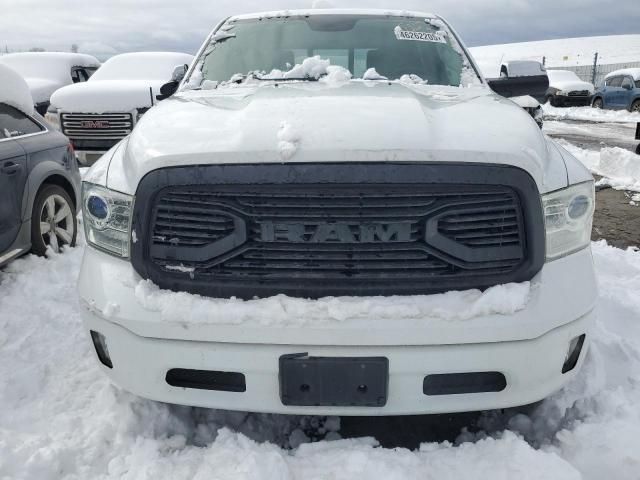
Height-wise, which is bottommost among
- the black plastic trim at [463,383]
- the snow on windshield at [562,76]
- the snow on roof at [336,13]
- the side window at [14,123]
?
the snow on windshield at [562,76]

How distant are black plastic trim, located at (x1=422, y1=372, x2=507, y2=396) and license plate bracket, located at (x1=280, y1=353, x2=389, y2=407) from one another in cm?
17

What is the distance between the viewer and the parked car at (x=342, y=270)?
6.01 feet

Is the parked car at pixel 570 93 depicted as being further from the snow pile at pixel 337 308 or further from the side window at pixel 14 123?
the snow pile at pixel 337 308

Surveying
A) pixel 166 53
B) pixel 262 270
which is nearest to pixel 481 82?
pixel 262 270

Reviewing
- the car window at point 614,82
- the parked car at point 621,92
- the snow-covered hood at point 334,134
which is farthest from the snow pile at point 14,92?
the car window at point 614,82

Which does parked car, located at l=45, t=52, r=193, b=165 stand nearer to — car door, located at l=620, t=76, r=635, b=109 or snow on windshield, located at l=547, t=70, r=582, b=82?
car door, located at l=620, t=76, r=635, b=109

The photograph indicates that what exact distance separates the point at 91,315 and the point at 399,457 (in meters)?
1.25

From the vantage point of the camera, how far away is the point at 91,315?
81.2 inches

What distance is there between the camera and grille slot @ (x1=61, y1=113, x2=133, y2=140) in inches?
313

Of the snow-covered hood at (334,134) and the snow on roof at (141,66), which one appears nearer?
the snow-covered hood at (334,134)

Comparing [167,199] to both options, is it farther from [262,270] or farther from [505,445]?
[505,445]

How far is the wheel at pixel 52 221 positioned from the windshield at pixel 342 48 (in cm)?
182

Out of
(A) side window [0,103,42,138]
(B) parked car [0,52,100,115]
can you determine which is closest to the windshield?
(A) side window [0,103,42,138]

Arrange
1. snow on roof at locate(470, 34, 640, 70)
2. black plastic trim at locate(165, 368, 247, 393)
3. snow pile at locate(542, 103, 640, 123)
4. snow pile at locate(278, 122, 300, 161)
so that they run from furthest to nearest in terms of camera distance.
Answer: snow on roof at locate(470, 34, 640, 70)
snow pile at locate(542, 103, 640, 123)
black plastic trim at locate(165, 368, 247, 393)
snow pile at locate(278, 122, 300, 161)
